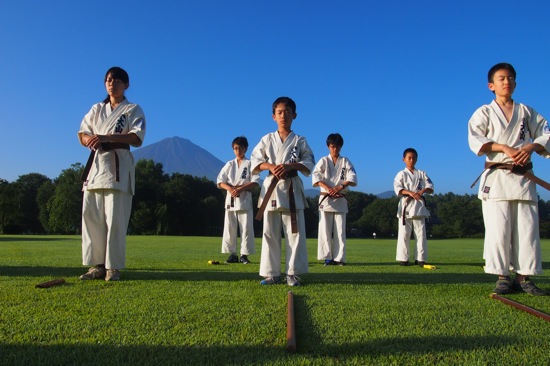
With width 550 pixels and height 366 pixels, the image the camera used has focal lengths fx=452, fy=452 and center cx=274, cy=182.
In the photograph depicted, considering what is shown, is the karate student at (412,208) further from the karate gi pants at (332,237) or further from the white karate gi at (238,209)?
the white karate gi at (238,209)

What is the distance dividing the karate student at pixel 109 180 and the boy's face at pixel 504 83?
167 inches

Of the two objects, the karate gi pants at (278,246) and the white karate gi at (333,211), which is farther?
the white karate gi at (333,211)

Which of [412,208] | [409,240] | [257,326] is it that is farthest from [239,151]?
[257,326]

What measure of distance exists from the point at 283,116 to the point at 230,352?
3.72 meters

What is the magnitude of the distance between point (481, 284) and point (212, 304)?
347 centimetres

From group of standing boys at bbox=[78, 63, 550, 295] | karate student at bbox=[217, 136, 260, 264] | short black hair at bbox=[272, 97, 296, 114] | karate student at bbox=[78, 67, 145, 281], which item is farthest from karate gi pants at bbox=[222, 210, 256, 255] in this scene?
short black hair at bbox=[272, 97, 296, 114]

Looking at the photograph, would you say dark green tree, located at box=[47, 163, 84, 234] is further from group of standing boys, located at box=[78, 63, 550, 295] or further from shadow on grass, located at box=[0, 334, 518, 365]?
shadow on grass, located at box=[0, 334, 518, 365]

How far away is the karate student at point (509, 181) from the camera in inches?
187

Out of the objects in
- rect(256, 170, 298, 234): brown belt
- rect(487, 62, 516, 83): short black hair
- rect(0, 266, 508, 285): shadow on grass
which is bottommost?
rect(0, 266, 508, 285): shadow on grass

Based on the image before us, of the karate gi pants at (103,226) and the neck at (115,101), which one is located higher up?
the neck at (115,101)

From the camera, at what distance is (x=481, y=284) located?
215 inches

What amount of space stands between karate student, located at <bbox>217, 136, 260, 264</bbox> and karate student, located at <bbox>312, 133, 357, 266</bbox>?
1.40 m

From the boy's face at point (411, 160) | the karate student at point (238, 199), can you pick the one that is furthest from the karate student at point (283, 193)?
the boy's face at point (411, 160)

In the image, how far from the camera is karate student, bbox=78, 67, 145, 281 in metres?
5.52
